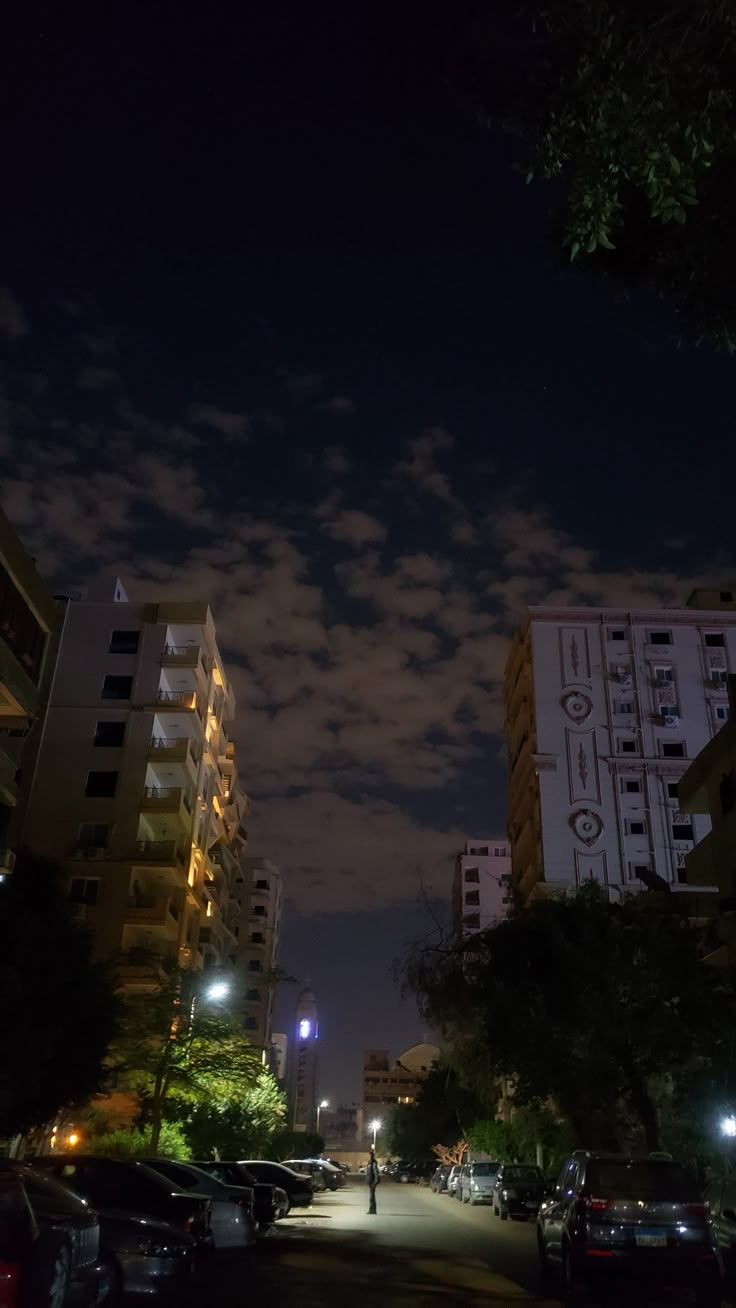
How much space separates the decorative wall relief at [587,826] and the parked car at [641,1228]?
53.6m

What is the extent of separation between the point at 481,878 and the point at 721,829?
274ft

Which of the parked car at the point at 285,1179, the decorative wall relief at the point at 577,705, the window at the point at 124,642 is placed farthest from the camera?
the decorative wall relief at the point at 577,705

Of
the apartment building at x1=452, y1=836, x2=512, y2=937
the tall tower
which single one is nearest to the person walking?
the apartment building at x1=452, y1=836, x2=512, y2=937

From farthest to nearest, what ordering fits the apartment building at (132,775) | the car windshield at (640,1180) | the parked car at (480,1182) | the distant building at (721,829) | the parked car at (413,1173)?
the parked car at (413,1173), the apartment building at (132,775), the parked car at (480,1182), the distant building at (721,829), the car windshield at (640,1180)

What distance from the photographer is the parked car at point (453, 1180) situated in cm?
4593

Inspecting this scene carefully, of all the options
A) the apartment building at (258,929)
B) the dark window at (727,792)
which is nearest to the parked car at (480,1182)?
the dark window at (727,792)

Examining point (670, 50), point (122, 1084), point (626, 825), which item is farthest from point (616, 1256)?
point (626, 825)

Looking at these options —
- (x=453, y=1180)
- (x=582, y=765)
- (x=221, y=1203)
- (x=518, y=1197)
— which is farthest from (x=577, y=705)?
(x=221, y=1203)

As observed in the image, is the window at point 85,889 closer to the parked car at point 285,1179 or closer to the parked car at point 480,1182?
the parked car at point 480,1182

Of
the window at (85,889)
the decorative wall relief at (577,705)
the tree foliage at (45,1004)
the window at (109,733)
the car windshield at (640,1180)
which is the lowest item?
the car windshield at (640,1180)

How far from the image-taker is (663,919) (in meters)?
27.9

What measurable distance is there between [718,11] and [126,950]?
137ft

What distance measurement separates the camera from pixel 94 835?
48.3 metres

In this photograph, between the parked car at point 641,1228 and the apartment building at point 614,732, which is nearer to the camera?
the parked car at point 641,1228
